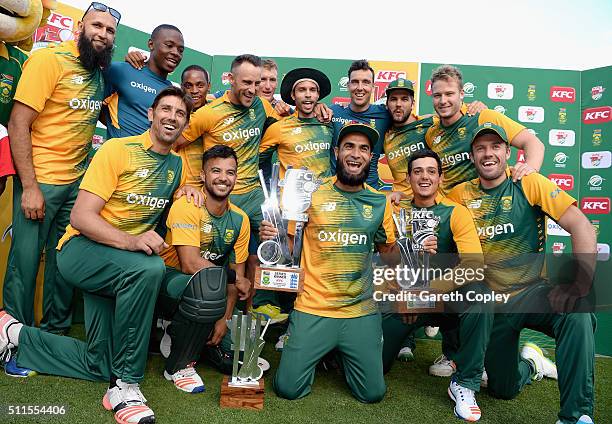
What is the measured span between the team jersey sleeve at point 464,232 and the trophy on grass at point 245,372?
1258 mm

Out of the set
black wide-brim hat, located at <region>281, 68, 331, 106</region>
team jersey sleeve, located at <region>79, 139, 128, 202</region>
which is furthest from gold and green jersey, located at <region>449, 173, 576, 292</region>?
team jersey sleeve, located at <region>79, 139, 128, 202</region>

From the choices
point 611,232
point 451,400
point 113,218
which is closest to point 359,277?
point 451,400

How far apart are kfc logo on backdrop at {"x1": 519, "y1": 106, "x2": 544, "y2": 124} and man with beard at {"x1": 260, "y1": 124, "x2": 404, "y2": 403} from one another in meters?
4.03

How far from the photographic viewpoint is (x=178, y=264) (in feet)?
9.56

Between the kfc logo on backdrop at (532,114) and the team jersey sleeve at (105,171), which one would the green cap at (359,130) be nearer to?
the team jersey sleeve at (105,171)

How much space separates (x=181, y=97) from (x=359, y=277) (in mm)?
1483

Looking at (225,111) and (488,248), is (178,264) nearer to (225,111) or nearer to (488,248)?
(225,111)

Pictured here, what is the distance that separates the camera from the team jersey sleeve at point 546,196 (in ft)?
8.33

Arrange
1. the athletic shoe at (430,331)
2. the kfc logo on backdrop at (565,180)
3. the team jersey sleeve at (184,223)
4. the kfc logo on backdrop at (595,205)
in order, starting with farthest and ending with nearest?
1. the kfc logo on backdrop at (565,180)
2. the kfc logo on backdrop at (595,205)
3. the athletic shoe at (430,331)
4. the team jersey sleeve at (184,223)

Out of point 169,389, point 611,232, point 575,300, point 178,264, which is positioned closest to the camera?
point 575,300

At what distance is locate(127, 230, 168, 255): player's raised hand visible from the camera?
2332 millimetres

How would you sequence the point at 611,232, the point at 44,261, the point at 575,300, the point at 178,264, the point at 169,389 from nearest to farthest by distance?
the point at 575,300 → the point at 169,389 → the point at 178,264 → the point at 44,261 → the point at 611,232

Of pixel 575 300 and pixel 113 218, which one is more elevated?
pixel 113 218

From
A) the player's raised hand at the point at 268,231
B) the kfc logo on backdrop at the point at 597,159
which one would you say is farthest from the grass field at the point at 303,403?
the kfc logo on backdrop at the point at 597,159
